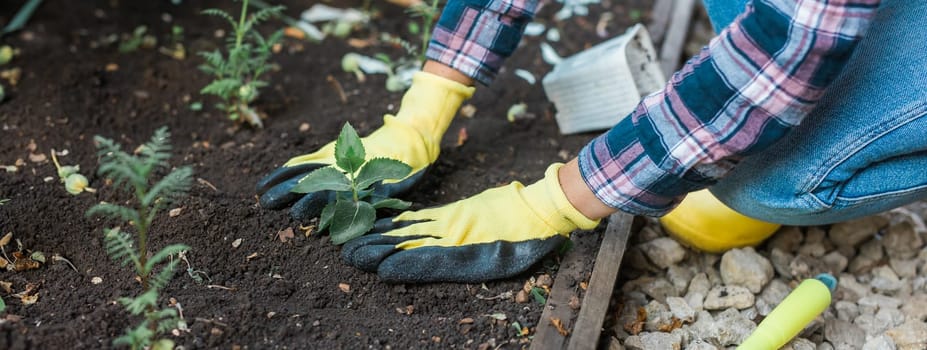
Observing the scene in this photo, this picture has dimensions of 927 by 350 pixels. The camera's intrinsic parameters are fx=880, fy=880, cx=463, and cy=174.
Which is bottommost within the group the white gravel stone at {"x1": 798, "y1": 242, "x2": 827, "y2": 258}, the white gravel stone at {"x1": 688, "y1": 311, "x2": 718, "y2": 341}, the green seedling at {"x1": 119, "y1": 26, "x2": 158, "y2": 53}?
the green seedling at {"x1": 119, "y1": 26, "x2": 158, "y2": 53}

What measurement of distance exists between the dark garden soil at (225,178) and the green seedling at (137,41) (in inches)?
1.2

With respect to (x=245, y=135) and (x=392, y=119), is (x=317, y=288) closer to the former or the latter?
(x=392, y=119)

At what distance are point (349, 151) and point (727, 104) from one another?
68 centimetres

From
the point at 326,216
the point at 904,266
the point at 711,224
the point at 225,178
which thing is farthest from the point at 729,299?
the point at 225,178

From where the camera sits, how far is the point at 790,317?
69.1 inches

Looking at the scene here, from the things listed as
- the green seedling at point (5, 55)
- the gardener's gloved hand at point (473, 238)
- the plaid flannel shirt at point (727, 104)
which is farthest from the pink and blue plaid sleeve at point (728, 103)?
the green seedling at point (5, 55)

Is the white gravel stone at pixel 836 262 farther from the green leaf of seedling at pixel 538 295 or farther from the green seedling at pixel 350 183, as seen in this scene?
the green seedling at pixel 350 183

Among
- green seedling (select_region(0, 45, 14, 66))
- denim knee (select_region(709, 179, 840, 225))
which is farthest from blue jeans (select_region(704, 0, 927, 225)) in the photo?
green seedling (select_region(0, 45, 14, 66))

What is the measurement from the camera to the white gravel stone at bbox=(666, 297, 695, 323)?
1891 millimetres

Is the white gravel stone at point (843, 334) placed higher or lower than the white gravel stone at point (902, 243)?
lower

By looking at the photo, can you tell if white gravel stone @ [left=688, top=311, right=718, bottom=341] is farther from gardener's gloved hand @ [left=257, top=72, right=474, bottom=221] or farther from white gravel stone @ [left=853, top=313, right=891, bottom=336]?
gardener's gloved hand @ [left=257, top=72, right=474, bottom=221]

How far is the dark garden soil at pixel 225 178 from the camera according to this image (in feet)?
5.17

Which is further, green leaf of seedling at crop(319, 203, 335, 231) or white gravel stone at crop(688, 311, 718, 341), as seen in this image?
white gravel stone at crop(688, 311, 718, 341)

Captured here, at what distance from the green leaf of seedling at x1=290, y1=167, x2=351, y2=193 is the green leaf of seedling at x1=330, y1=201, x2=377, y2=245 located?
0.15 ft
